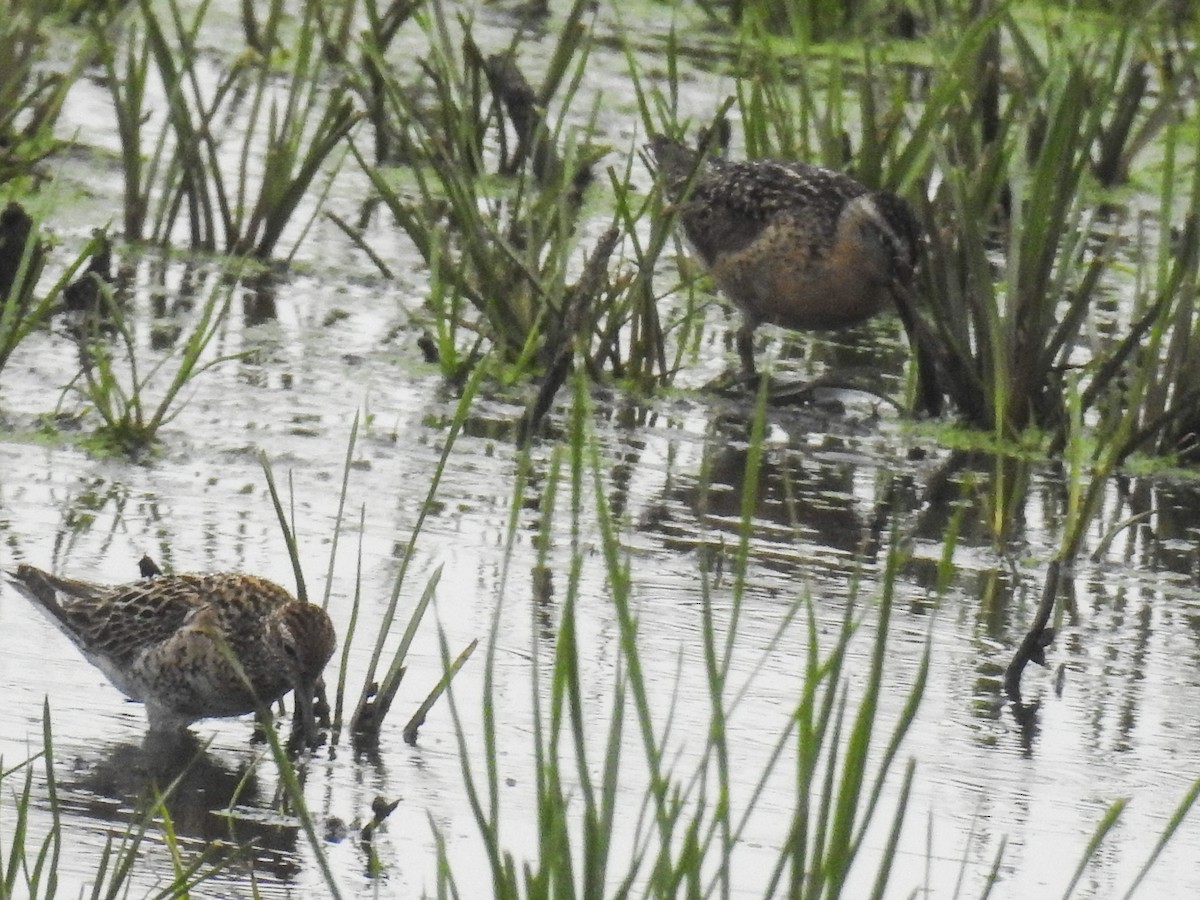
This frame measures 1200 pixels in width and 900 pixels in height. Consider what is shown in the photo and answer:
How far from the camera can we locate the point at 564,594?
18.5 ft

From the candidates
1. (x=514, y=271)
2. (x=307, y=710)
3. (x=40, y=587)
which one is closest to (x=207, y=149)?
(x=514, y=271)

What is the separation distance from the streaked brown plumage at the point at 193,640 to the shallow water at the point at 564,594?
0.09m

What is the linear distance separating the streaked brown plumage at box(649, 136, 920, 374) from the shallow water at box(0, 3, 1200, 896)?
26 centimetres

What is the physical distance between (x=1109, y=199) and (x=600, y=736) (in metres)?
6.88

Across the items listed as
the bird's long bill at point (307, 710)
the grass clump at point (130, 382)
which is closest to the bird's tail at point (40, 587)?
the bird's long bill at point (307, 710)

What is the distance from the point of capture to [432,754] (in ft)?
15.0

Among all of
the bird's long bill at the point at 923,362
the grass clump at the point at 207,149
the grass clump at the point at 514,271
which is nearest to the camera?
the grass clump at the point at 514,271

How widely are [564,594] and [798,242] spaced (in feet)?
11.1

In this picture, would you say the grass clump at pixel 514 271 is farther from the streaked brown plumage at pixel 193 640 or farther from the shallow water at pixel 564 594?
the streaked brown plumage at pixel 193 640

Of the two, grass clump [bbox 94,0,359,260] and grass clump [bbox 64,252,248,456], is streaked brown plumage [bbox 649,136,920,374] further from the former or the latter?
grass clump [bbox 64,252,248,456]

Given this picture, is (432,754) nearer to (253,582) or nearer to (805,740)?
(253,582)

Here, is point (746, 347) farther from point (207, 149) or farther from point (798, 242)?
point (207, 149)

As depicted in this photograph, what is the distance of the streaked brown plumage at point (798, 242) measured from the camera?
325 inches

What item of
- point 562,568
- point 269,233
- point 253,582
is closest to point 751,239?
point 269,233
